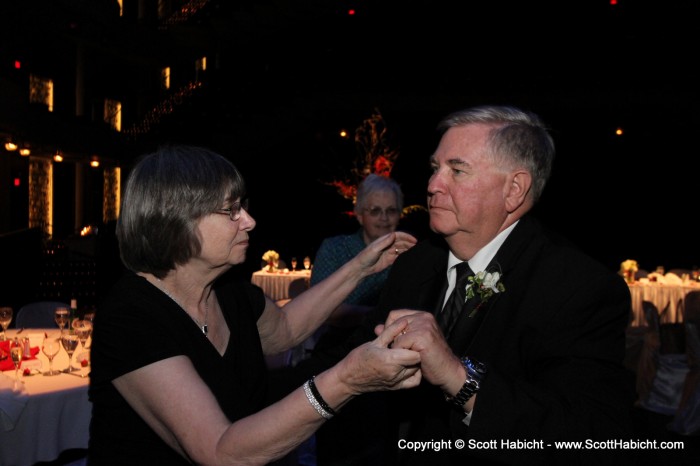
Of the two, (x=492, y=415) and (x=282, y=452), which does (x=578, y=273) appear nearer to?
(x=492, y=415)

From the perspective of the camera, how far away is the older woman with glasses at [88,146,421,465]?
1.55 m

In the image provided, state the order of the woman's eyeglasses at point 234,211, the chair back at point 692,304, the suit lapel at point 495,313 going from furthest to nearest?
the chair back at point 692,304 → the woman's eyeglasses at point 234,211 → the suit lapel at point 495,313

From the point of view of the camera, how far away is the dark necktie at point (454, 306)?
193cm

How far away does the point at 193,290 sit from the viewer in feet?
6.97

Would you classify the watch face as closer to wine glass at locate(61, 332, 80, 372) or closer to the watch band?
the watch band

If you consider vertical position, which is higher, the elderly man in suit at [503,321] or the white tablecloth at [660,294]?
the elderly man in suit at [503,321]

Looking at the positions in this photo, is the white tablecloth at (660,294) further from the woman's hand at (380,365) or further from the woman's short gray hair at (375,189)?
the woman's hand at (380,365)

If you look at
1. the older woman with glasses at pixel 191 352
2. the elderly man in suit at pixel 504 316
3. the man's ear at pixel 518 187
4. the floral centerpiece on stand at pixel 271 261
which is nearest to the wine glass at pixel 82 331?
the older woman with glasses at pixel 191 352

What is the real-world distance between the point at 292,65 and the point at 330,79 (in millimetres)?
1308

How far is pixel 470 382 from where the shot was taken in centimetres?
156

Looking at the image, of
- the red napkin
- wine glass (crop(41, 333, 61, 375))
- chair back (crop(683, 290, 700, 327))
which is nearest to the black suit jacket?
wine glass (crop(41, 333, 61, 375))

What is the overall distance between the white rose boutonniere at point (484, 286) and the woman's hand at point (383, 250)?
0.82 m

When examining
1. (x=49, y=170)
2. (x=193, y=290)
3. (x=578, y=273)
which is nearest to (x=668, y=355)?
Result: (x=578, y=273)

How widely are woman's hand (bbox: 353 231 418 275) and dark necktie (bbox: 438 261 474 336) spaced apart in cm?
69
